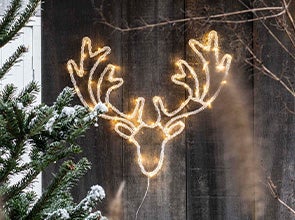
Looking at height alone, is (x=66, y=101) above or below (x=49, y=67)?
below

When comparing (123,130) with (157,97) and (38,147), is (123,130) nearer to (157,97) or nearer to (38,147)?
(157,97)

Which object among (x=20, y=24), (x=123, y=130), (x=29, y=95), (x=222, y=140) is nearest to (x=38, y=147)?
(x=29, y=95)

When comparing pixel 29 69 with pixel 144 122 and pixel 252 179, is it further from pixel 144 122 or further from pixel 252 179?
pixel 252 179

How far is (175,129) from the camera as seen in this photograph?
417 centimetres

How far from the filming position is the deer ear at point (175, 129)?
4.16 m

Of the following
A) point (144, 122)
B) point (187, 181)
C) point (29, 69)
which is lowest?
point (187, 181)

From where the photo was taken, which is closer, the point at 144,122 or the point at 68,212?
the point at 68,212

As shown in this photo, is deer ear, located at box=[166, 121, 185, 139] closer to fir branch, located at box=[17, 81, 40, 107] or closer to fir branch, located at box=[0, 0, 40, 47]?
fir branch, located at box=[17, 81, 40, 107]

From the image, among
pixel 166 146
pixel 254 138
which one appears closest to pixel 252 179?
pixel 254 138

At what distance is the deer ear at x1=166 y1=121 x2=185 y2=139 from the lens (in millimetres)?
4156


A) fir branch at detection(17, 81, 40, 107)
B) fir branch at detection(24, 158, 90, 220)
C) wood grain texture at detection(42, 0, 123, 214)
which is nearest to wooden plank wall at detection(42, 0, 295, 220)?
wood grain texture at detection(42, 0, 123, 214)

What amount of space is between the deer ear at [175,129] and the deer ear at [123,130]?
0.21 meters

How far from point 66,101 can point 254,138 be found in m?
2.64

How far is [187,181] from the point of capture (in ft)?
13.7
